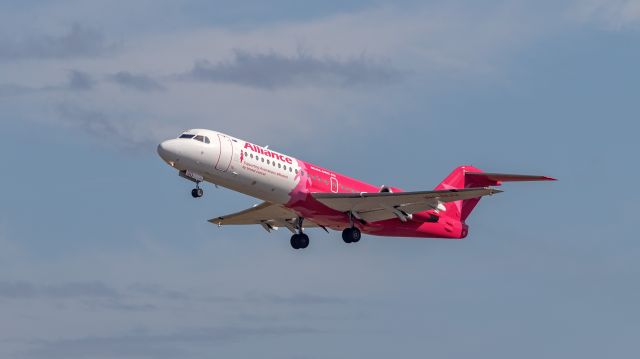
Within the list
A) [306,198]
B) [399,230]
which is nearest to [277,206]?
[306,198]

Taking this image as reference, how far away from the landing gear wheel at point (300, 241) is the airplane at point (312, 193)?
0.05 metres

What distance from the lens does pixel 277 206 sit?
235ft

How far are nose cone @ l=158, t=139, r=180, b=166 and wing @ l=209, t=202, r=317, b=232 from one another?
7.57m

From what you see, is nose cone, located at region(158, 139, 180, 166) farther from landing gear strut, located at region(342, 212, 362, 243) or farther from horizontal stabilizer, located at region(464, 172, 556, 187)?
horizontal stabilizer, located at region(464, 172, 556, 187)

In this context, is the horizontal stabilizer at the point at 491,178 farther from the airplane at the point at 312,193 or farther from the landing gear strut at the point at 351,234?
the landing gear strut at the point at 351,234

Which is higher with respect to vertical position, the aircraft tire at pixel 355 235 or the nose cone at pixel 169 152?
the nose cone at pixel 169 152

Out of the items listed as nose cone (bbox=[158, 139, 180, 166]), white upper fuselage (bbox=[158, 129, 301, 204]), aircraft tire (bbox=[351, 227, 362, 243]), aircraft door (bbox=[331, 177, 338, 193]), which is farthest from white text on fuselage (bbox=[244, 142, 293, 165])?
aircraft tire (bbox=[351, 227, 362, 243])

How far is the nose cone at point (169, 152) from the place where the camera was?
215 feet

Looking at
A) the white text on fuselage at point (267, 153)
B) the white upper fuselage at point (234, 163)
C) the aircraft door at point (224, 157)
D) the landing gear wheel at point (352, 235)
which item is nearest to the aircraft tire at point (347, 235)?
the landing gear wheel at point (352, 235)

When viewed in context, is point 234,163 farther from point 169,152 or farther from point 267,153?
point 169,152

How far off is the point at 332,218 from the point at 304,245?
3.25 meters

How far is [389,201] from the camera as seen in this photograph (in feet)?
232

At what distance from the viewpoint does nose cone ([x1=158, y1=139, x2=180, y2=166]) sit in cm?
6544

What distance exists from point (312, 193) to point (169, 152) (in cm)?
816
